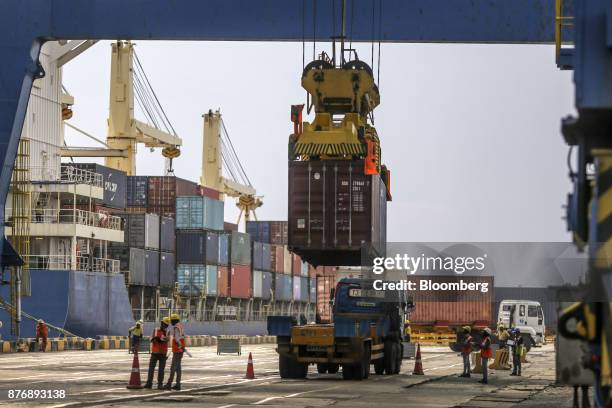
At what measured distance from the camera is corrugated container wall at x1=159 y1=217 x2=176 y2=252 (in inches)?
3017

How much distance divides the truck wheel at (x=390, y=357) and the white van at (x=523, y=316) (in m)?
22.4

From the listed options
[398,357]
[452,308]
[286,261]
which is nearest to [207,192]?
[286,261]

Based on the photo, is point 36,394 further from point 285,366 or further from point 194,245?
point 194,245

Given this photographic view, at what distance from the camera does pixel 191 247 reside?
81062 mm

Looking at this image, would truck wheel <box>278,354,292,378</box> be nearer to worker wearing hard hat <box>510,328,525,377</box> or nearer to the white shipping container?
worker wearing hard hat <box>510,328,525,377</box>

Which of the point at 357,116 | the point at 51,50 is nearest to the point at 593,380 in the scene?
the point at 357,116

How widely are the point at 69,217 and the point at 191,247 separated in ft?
55.3

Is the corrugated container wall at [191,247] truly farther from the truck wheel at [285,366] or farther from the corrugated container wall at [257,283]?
the truck wheel at [285,366]

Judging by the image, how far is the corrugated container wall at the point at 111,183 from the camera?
2699 inches

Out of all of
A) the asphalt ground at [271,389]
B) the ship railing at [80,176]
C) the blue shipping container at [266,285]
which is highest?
the ship railing at [80,176]

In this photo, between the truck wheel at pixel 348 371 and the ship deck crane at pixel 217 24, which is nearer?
the ship deck crane at pixel 217 24

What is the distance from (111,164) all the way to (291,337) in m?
64.1

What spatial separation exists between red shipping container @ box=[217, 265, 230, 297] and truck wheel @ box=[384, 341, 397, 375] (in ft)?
172

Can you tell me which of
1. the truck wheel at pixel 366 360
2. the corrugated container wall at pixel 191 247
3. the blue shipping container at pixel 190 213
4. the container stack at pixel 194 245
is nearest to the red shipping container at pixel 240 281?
the container stack at pixel 194 245
